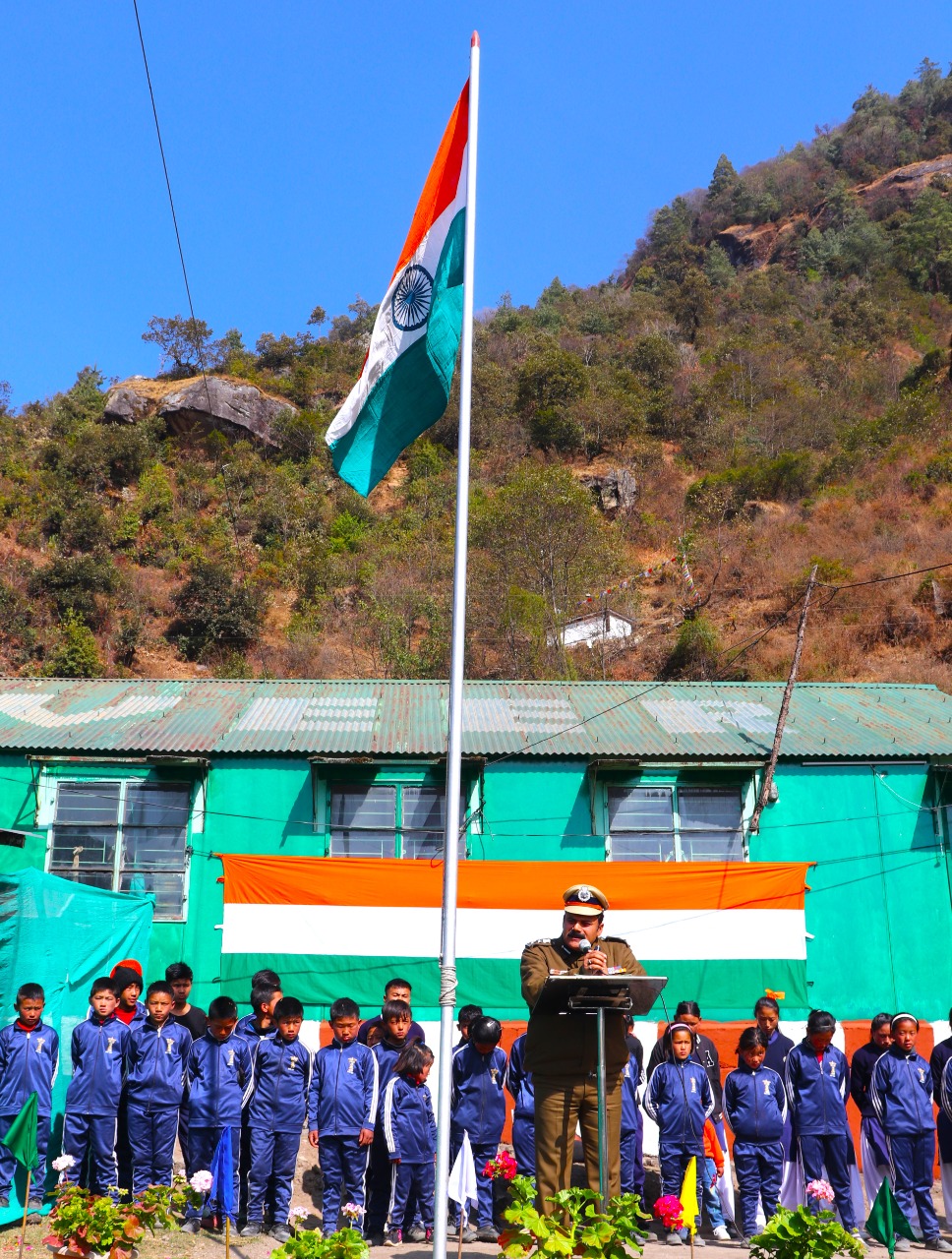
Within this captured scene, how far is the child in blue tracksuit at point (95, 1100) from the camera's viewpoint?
315 inches

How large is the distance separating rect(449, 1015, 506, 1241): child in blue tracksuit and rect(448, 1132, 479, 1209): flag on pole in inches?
12.4

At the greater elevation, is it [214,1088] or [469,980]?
[469,980]

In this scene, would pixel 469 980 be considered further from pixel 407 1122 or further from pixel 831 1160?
pixel 831 1160

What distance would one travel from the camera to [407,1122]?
815cm

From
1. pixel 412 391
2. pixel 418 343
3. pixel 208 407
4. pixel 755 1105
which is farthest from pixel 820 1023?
pixel 208 407

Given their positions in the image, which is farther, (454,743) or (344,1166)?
(344,1166)

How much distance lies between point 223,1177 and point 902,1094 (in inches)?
187

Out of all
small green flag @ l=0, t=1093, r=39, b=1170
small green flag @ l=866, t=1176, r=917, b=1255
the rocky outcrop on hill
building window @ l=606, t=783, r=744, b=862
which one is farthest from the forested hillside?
small green flag @ l=866, t=1176, r=917, b=1255

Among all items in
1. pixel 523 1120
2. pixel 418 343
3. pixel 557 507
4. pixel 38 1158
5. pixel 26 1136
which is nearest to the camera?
pixel 26 1136

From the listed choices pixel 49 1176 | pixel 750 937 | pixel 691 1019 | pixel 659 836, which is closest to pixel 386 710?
pixel 659 836

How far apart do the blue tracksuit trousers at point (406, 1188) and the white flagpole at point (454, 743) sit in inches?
65.7

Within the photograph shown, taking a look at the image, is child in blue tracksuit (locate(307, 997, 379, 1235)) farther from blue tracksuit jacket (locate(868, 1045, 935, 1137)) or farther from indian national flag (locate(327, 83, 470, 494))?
indian national flag (locate(327, 83, 470, 494))

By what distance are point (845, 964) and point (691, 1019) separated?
414 cm

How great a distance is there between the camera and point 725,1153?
9148mm
